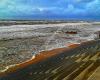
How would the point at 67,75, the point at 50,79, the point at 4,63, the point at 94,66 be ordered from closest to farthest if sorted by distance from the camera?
the point at 50,79 < the point at 67,75 < the point at 94,66 < the point at 4,63

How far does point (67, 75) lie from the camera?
11.3 m

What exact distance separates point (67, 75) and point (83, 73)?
0.89 metres

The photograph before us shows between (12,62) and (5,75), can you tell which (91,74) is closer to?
(5,75)

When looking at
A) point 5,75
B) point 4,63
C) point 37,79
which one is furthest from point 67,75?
point 4,63

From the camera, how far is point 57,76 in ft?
36.5

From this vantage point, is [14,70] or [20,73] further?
[14,70]

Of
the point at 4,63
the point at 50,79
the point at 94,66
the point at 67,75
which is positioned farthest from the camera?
the point at 4,63

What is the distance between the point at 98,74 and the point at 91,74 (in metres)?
0.32

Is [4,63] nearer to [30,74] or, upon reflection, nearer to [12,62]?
[12,62]

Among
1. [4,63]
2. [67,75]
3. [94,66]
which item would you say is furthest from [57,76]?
[4,63]

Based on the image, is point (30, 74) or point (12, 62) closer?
point (30, 74)

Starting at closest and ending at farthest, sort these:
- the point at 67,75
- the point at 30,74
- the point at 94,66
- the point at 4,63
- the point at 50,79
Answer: the point at 50,79 → the point at 67,75 → the point at 30,74 → the point at 94,66 → the point at 4,63

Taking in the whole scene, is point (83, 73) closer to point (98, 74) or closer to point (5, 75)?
point (98, 74)

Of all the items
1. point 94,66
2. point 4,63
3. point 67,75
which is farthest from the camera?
point 4,63
